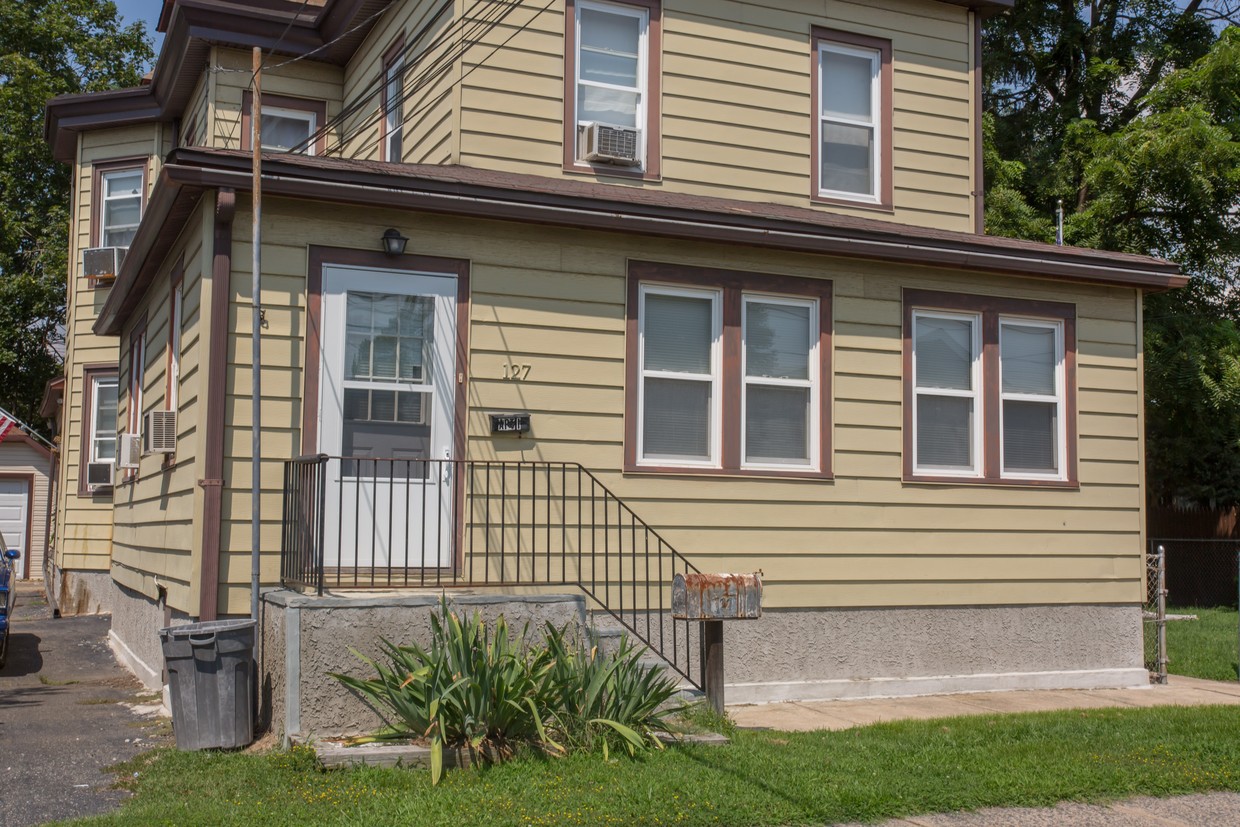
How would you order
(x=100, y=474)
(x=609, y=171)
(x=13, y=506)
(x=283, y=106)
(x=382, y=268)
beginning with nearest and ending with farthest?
(x=382, y=268) < (x=609, y=171) < (x=283, y=106) < (x=100, y=474) < (x=13, y=506)

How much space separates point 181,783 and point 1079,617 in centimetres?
800

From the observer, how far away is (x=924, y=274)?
10961mm

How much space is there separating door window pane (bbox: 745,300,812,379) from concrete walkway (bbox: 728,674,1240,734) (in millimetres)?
2743

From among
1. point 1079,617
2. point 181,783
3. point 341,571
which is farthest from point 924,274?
point 181,783

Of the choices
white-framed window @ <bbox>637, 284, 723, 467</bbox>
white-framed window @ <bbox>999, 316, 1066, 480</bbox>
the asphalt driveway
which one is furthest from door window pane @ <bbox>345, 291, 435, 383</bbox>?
white-framed window @ <bbox>999, 316, 1066, 480</bbox>

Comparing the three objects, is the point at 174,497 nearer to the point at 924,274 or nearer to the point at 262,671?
the point at 262,671

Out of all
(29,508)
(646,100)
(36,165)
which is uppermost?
(36,165)

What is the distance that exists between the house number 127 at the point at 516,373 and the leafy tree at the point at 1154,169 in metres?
12.9

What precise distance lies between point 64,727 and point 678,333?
5.41 meters

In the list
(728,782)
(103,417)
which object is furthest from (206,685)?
(103,417)

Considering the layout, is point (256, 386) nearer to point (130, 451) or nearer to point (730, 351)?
point (730, 351)

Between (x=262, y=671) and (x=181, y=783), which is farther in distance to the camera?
(x=262, y=671)

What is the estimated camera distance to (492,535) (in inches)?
366

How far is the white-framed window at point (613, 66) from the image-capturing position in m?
11.4
